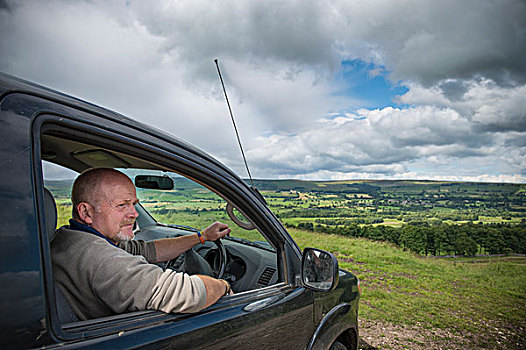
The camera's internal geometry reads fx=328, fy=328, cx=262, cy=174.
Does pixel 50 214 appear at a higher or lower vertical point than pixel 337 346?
higher

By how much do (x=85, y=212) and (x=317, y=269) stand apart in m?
1.19

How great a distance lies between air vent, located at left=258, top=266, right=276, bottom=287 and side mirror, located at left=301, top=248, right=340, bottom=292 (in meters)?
0.27

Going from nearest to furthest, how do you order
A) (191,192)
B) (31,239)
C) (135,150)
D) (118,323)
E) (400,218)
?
(31,239) < (118,323) < (135,150) < (191,192) < (400,218)

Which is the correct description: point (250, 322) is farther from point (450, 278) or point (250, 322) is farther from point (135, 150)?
point (450, 278)

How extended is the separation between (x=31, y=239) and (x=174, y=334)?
55cm

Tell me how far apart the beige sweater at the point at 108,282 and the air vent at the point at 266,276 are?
0.86 meters

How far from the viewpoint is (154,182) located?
79.8 inches

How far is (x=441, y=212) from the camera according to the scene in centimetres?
3772

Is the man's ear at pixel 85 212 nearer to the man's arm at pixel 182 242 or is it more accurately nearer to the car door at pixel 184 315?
the car door at pixel 184 315

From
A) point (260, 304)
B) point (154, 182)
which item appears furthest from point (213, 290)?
Answer: point (154, 182)

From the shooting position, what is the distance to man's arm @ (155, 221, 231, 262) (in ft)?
7.54

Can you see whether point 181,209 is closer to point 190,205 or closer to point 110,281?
point 190,205

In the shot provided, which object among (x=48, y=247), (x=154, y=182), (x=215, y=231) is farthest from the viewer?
(x=215, y=231)

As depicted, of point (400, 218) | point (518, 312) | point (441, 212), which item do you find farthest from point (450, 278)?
point (441, 212)
